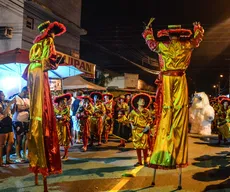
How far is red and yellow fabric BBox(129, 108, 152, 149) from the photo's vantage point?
25.5 ft

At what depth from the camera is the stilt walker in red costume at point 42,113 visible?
5.18m

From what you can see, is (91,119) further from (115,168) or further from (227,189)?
(227,189)

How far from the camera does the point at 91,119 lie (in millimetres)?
12414

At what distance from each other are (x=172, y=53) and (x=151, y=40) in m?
0.55

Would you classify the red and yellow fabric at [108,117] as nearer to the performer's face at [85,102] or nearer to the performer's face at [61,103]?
the performer's face at [85,102]

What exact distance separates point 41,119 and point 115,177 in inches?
99.4

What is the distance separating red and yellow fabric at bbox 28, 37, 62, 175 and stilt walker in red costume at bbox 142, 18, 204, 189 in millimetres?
1985

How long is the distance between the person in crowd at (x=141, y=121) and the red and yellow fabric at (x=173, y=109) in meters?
1.83

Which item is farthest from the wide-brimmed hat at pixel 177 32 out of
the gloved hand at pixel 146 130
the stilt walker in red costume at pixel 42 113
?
the gloved hand at pixel 146 130

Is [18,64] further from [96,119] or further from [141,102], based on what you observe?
[141,102]

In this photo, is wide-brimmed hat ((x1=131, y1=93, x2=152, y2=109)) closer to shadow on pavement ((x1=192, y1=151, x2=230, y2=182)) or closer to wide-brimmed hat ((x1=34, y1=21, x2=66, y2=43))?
shadow on pavement ((x1=192, y1=151, x2=230, y2=182))

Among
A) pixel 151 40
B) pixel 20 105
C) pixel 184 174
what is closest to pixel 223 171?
pixel 184 174

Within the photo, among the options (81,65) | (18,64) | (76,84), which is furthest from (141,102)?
(76,84)

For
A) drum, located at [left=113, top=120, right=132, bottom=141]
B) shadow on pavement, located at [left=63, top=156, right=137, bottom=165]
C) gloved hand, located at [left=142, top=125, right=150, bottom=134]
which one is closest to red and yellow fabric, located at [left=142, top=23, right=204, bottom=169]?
gloved hand, located at [left=142, top=125, right=150, bottom=134]
